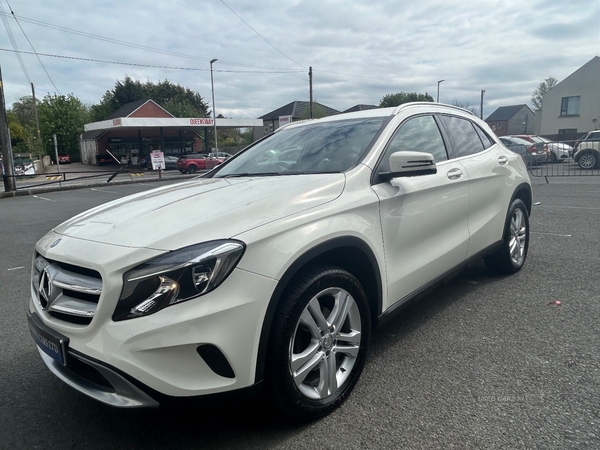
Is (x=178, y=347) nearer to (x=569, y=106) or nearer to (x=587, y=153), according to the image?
(x=587, y=153)

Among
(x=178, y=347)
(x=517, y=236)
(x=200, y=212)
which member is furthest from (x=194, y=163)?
(x=178, y=347)

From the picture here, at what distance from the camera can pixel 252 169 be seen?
3.44m

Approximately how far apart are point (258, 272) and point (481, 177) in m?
2.68

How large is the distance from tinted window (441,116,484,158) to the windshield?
92 centimetres

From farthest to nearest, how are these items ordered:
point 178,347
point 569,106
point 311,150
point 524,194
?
point 569,106 < point 524,194 < point 311,150 < point 178,347

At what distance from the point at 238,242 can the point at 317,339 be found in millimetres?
710

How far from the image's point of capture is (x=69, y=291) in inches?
81.2

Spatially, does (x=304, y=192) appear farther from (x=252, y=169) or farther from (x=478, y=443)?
(x=478, y=443)

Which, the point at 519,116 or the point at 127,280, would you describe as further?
the point at 519,116

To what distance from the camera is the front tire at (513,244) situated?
14.4 feet

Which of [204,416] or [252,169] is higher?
[252,169]

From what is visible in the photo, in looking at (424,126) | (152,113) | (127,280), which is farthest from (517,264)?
(152,113)

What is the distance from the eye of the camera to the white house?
1636 inches

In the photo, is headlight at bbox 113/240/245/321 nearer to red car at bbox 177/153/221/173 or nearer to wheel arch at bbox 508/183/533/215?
wheel arch at bbox 508/183/533/215
